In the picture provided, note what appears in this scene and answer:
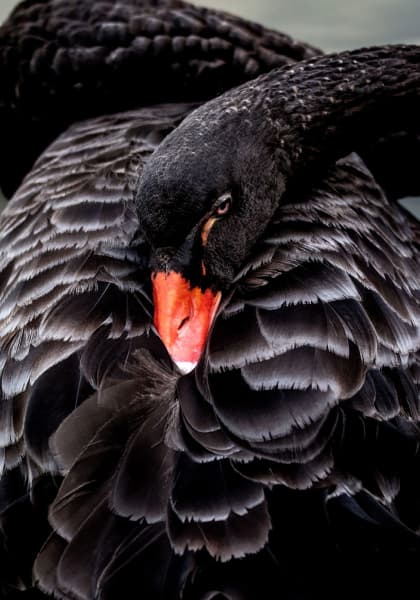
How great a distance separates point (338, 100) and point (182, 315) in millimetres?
1002

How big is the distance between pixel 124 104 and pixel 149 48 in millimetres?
228

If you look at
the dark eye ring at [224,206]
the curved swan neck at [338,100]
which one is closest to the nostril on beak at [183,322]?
the dark eye ring at [224,206]

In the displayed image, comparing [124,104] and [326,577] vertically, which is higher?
[326,577]

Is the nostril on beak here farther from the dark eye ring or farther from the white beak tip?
the dark eye ring

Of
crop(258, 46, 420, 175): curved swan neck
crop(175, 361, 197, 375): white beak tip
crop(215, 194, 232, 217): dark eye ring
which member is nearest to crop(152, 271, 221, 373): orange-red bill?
crop(175, 361, 197, 375): white beak tip

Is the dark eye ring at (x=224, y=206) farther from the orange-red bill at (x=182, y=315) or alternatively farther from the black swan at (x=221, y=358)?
the orange-red bill at (x=182, y=315)

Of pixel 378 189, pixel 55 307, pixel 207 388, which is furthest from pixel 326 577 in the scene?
pixel 378 189

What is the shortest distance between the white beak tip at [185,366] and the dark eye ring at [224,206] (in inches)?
19.5

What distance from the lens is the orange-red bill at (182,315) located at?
5.42ft

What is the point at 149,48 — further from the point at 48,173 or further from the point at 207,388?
Result: the point at 207,388

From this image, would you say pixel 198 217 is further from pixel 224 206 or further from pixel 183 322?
pixel 183 322

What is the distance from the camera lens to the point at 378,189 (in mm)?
2355

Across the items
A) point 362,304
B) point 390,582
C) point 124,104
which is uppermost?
point 362,304

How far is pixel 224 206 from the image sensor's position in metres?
2.03
